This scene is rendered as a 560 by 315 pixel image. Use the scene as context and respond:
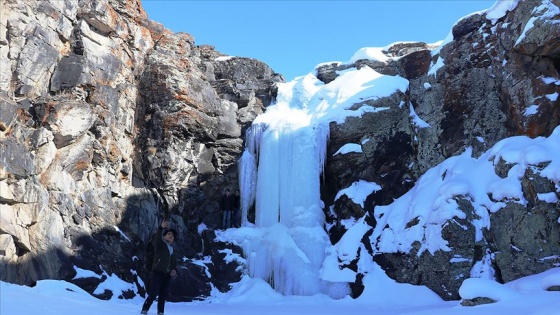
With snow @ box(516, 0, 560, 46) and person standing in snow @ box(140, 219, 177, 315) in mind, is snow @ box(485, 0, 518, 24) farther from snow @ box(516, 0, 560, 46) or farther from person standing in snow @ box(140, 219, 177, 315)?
person standing in snow @ box(140, 219, 177, 315)

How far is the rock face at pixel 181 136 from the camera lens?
1161cm

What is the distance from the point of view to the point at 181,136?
666 inches

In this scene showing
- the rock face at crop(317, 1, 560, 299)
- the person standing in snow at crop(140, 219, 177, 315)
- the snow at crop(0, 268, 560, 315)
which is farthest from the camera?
the rock face at crop(317, 1, 560, 299)

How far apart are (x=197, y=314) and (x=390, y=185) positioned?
9173mm

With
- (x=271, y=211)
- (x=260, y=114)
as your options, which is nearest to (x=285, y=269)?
(x=271, y=211)

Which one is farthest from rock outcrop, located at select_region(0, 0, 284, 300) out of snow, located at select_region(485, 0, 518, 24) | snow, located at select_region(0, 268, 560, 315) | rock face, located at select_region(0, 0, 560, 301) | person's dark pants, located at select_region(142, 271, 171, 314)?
snow, located at select_region(485, 0, 518, 24)

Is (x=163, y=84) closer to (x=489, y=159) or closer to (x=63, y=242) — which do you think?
(x=63, y=242)

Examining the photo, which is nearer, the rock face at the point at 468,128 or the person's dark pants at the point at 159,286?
the person's dark pants at the point at 159,286

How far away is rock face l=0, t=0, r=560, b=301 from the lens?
1161cm

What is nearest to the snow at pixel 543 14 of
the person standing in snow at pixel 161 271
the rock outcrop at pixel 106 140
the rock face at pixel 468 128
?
the rock face at pixel 468 128

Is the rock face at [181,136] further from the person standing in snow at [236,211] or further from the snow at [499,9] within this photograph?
the person standing in snow at [236,211]

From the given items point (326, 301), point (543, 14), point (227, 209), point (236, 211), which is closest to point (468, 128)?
point (543, 14)

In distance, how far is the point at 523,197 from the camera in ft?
38.5

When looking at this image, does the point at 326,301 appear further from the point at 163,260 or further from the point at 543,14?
the point at 543,14
